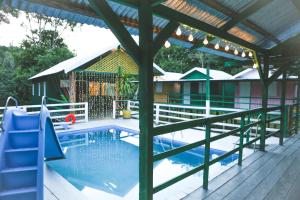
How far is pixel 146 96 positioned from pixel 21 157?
107 inches

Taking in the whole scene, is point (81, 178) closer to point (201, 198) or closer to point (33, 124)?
point (33, 124)

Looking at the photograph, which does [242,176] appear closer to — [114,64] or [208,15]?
[208,15]

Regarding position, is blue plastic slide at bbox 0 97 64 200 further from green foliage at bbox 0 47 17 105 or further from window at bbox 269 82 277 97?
green foliage at bbox 0 47 17 105

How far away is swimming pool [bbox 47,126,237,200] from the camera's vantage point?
464 cm

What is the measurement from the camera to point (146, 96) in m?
2.21

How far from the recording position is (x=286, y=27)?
447 centimetres

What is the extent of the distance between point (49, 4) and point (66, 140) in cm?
695

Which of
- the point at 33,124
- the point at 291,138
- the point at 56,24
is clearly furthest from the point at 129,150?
the point at 56,24

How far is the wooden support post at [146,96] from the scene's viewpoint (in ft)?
7.07

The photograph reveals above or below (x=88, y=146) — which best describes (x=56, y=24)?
above

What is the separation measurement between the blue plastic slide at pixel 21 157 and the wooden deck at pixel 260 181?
2.32 m

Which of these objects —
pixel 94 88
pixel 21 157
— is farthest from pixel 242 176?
pixel 94 88

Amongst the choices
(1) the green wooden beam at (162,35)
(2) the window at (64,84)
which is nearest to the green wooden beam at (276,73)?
(1) the green wooden beam at (162,35)

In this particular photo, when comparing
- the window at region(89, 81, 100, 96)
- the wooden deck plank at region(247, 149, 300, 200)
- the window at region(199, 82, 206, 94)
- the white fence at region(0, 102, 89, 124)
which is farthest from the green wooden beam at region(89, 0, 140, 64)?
the window at region(199, 82, 206, 94)
